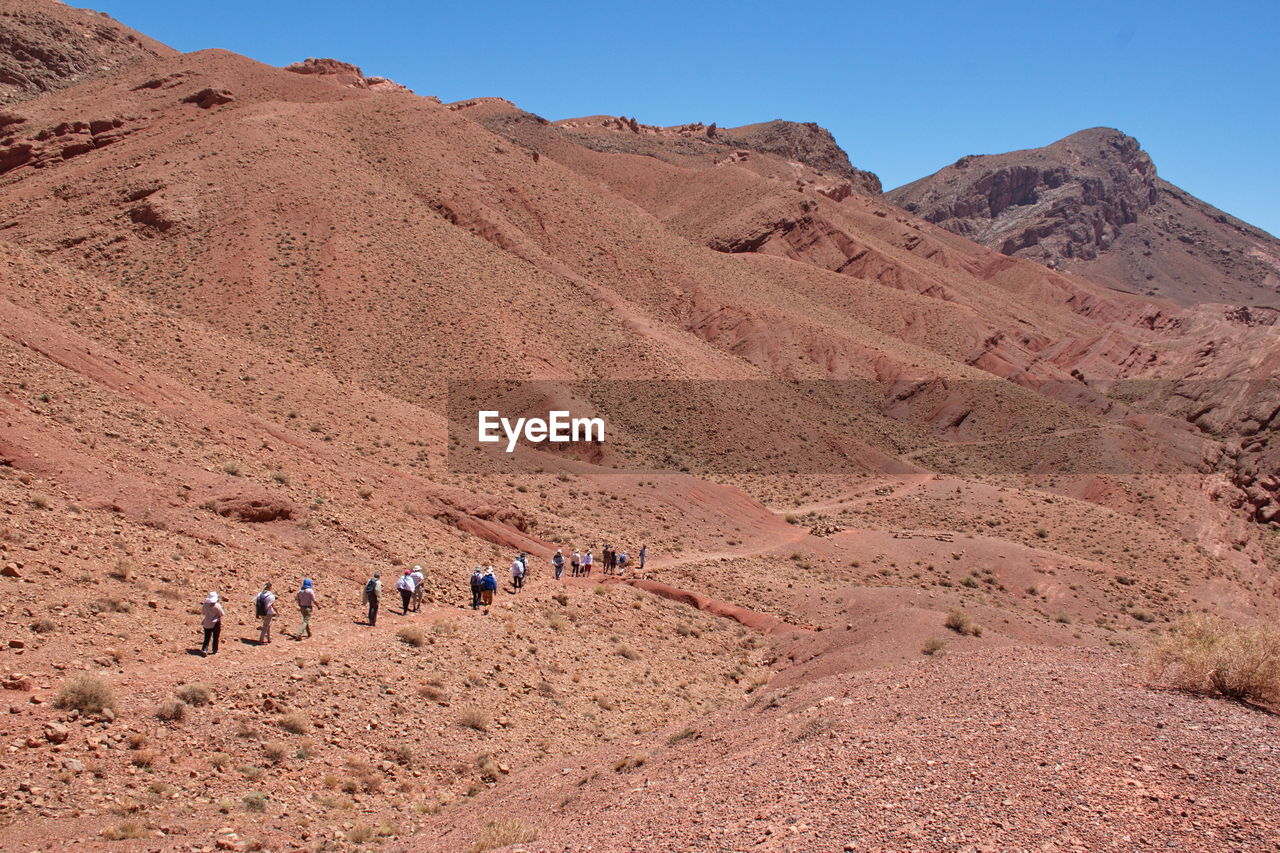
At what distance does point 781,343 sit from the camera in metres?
63.6

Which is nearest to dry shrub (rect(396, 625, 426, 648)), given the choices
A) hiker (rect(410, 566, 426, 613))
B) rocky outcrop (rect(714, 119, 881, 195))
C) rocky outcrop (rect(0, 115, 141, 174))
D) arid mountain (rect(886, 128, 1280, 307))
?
hiker (rect(410, 566, 426, 613))

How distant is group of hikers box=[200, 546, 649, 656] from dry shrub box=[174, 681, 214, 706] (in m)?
1.41

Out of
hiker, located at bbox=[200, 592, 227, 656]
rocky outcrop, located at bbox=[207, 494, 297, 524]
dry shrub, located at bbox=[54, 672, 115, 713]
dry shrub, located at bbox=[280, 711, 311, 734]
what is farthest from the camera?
rocky outcrop, located at bbox=[207, 494, 297, 524]

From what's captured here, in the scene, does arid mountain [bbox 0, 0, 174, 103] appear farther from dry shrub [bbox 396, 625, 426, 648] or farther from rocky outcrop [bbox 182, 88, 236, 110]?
dry shrub [bbox 396, 625, 426, 648]

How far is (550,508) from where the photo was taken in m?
32.9

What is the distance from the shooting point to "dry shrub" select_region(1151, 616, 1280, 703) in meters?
12.0

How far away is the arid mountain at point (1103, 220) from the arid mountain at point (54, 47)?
424 ft

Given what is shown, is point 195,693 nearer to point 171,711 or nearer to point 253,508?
point 171,711

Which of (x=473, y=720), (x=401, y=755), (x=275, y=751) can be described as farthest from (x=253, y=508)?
(x=275, y=751)

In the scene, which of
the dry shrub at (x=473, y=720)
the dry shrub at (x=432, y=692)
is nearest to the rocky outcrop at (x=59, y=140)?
the dry shrub at (x=432, y=692)

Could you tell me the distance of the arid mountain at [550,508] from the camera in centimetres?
1066

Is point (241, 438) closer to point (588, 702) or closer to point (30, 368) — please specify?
point (30, 368)

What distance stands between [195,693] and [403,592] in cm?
633

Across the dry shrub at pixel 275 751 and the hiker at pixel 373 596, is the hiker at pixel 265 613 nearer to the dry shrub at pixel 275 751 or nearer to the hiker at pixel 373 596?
the hiker at pixel 373 596
